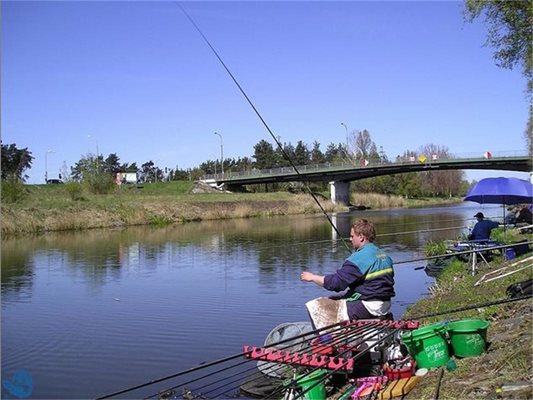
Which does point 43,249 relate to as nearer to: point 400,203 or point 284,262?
point 284,262

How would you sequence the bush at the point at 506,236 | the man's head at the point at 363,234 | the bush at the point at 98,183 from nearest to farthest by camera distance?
the man's head at the point at 363,234
the bush at the point at 506,236
the bush at the point at 98,183

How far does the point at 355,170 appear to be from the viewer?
6725 centimetres

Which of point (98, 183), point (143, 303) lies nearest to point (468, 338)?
point (143, 303)

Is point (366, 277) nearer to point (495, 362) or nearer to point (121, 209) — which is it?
point (495, 362)

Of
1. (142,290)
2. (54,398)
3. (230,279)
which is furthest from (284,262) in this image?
(54,398)

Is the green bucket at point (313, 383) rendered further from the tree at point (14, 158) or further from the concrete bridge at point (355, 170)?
the tree at point (14, 158)

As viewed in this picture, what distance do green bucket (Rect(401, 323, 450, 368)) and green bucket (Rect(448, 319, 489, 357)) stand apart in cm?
11

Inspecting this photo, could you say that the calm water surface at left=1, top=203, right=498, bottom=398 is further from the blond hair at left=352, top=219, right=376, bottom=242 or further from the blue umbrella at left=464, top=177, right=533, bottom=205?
the blond hair at left=352, top=219, right=376, bottom=242

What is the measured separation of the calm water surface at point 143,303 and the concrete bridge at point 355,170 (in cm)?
3379

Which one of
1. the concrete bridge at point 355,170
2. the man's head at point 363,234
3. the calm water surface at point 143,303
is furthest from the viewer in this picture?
the concrete bridge at point 355,170

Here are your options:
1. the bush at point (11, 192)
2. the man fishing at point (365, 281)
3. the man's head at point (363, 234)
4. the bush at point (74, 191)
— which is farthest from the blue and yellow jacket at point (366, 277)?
the bush at point (74, 191)

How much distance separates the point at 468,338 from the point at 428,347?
407 millimetres

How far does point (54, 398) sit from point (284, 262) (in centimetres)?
1297

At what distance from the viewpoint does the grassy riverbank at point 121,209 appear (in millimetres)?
37750
